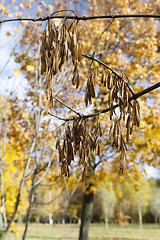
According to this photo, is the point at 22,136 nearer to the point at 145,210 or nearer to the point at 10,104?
the point at 10,104

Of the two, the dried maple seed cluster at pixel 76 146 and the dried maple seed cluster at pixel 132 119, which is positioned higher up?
the dried maple seed cluster at pixel 132 119

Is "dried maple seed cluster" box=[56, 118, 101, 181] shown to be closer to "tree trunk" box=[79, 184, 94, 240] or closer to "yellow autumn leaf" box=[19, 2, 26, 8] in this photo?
"yellow autumn leaf" box=[19, 2, 26, 8]

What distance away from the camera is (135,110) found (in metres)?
1.49

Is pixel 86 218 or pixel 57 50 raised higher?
pixel 57 50

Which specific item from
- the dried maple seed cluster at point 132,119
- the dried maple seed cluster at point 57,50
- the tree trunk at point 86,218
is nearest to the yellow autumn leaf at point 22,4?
the dried maple seed cluster at point 57,50

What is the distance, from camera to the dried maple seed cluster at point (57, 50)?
1.20 meters

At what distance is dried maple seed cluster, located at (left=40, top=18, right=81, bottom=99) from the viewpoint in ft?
3.93

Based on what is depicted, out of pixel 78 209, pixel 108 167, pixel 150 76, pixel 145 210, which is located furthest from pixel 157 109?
pixel 78 209

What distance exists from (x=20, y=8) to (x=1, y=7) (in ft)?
3.41

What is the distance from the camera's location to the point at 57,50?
123 centimetres

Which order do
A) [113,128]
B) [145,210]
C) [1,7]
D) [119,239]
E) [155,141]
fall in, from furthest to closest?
[145,210], [119,239], [155,141], [1,7], [113,128]

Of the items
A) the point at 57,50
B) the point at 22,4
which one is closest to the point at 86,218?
the point at 22,4

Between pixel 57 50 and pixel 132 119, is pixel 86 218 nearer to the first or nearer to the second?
pixel 132 119

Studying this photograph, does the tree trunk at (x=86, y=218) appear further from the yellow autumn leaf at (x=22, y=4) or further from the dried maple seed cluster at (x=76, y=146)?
the dried maple seed cluster at (x=76, y=146)
